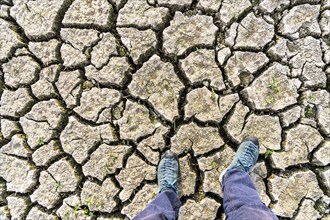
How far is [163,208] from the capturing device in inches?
95.0

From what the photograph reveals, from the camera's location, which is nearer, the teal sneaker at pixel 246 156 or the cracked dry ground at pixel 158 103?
the teal sneaker at pixel 246 156

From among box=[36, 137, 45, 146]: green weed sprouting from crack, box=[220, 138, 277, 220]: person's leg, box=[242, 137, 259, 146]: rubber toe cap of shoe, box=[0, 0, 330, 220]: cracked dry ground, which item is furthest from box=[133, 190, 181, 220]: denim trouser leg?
box=[36, 137, 45, 146]: green weed sprouting from crack

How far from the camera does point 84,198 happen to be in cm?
274

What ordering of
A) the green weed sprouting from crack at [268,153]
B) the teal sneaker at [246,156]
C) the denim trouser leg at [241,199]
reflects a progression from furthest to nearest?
1. the green weed sprouting from crack at [268,153]
2. the teal sneaker at [246,156]
3. the denim trouser leg at [241,199]

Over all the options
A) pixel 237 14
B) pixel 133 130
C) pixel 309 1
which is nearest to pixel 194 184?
pixel 133 130

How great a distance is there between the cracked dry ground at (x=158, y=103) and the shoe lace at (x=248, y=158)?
144mm

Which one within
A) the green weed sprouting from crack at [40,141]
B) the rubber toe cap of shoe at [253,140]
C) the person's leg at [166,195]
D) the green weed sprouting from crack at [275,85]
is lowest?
the person's leg at [166,195]

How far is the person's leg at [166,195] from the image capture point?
2.35 metres

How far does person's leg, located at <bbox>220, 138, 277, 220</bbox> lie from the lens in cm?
222

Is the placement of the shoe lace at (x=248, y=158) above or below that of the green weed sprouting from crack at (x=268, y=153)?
above

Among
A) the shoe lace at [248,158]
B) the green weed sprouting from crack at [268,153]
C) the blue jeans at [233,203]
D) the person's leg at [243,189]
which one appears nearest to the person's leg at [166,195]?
the blue jeans at [233,203]

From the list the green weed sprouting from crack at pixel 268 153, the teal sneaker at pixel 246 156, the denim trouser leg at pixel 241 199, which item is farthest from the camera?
the green weed sprouting from crack at pixel 268 153

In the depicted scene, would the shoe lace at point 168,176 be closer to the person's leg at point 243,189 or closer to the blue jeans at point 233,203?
the blue jeans at point 233,203

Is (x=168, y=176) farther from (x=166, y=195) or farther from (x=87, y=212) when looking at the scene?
(x=87, y=212)
